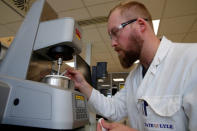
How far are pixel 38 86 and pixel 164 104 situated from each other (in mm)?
586

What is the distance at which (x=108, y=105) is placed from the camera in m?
1.10

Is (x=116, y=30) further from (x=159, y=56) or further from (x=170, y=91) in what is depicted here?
(x=170, y=91)

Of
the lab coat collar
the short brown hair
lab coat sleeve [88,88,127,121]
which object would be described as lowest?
A: lab coat sleeve [88,88,127,121]

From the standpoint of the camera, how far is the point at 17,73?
61 cm

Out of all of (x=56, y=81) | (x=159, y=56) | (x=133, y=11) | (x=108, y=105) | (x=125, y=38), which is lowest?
(x=108, y=105)

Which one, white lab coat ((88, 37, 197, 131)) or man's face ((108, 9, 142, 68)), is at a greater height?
man's face ((108, 9, 142, 68))

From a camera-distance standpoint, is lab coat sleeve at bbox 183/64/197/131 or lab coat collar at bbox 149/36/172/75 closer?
lab coat sleeve at bbox 183/64/197/131

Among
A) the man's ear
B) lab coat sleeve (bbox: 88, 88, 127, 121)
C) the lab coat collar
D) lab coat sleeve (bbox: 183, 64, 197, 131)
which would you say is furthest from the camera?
lab coat sleeve (bbox: 88, 88, 127, 121)

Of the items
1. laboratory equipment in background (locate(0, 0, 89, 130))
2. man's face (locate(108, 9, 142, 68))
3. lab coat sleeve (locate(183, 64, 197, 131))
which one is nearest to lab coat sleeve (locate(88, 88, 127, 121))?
man's face (locate(108, 9, 142, 68))

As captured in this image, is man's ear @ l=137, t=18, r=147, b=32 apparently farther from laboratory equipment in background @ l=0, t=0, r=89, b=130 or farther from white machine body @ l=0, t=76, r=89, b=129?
white machine body @ l=0, t=76, r=89, b=129

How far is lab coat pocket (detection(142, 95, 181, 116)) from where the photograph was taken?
0.65 metres

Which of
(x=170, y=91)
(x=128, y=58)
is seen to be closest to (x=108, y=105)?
(x=128, y=58)

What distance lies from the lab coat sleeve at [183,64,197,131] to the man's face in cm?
38

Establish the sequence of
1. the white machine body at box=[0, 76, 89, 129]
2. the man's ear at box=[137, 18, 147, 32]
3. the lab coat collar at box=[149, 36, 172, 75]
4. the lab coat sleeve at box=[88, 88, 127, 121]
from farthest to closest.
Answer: the lab coat sleeve at box=[88, 88, 127, 121] → the man's ear at box=[137, 18, 147, 32] → the lab coat collar at box=[149, 36, 172, 75] → the white machine body at box=[0, 76, 89, 129]
